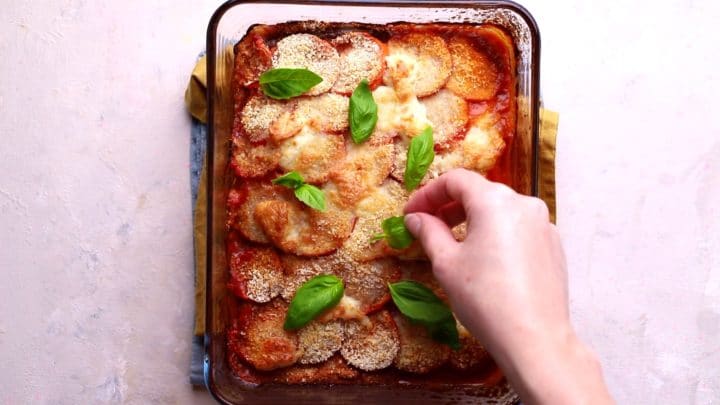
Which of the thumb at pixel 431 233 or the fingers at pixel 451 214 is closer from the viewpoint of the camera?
the thumb at pixel 431 233

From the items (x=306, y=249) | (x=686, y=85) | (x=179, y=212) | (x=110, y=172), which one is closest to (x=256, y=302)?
(x=306, y=249)

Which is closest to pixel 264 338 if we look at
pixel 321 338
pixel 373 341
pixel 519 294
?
pixel 321 338

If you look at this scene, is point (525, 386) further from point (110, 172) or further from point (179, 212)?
point (110, 172)

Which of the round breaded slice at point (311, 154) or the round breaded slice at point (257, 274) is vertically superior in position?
the round breaded slice at point (311, 154)

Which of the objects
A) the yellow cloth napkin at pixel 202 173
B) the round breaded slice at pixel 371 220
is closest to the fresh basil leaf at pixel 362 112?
the round breaded slice at pixel 371 220

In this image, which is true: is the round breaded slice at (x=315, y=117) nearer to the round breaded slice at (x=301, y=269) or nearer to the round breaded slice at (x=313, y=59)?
the round breaded slice at (x=313, y=59)

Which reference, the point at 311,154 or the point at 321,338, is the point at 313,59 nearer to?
the point at 311,154

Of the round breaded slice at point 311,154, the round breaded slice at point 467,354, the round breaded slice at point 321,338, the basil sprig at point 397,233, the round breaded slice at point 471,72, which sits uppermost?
the round breaded slice at point 471,72
